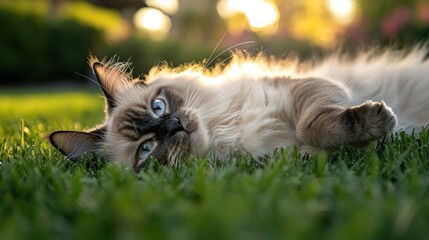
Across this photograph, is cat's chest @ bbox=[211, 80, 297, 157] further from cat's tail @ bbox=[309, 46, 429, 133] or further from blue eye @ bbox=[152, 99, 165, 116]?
cat's tail @ bbox=[309, 46, 429, 133]

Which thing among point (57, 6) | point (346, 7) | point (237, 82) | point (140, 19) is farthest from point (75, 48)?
point (237, 82)

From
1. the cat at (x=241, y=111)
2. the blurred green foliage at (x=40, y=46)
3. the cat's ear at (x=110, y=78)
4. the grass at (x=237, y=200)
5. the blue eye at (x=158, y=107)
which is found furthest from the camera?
the blurred green foliage at (x=40, y=46)

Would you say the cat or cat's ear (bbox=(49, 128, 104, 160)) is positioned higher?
the cat

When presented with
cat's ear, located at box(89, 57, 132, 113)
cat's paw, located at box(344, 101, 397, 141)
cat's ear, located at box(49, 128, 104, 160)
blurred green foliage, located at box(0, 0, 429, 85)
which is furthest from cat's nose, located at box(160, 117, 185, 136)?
blurred green foliage, located at box(0, 0, 429, 85)

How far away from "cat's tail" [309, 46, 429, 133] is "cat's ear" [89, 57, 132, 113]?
1.00 meters

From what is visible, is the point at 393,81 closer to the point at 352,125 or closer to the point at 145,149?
the point at 352,125

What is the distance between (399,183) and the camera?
118 centimetres

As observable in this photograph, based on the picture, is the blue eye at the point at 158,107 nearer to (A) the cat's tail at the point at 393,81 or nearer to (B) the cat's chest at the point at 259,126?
(B) the cat's chest at the point at 259,126

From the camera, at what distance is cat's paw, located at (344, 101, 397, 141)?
1611 mm

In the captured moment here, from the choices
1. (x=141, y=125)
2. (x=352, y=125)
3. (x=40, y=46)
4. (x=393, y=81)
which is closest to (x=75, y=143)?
(x=141, y=125)

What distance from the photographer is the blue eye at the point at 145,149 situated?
1.93m

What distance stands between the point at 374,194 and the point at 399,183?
185 mm

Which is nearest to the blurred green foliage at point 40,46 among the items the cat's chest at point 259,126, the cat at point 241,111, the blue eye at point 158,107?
the cat at point 241,111

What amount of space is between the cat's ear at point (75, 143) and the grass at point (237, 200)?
19 cm
